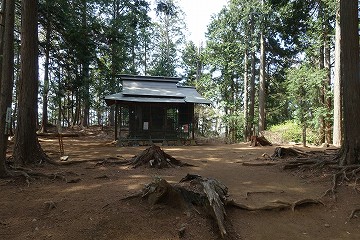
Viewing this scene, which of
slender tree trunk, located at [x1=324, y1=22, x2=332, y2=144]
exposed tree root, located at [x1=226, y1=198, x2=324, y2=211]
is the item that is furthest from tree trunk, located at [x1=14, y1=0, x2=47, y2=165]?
slender tree trunk, located at [x1=324, y1=22, x2=332, y2=144]

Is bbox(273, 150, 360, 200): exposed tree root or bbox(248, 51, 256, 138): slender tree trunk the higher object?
bbox(248, 51, 256, 138): slender tree trunk

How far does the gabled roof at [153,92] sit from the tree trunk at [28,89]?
9715 millimetres

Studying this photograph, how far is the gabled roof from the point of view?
1967 centimetres

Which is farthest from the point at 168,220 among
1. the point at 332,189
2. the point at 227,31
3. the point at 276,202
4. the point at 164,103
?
the point at 227,31

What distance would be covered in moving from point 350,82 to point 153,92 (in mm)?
15407

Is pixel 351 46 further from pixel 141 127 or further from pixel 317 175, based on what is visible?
pixel 141 127

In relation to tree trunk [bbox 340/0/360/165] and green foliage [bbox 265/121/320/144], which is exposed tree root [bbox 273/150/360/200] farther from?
green foliage [bbox 265/121/320/144]

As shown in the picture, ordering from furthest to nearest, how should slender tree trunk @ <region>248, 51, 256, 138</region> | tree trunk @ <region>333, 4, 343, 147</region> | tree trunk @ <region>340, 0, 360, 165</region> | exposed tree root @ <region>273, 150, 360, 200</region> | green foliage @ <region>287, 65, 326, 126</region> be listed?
slender tree trunk @ <region>248, 51, 256, 138</region>
green foliage @ <region>287, 65, 326, 126</region>
tree trunk @ <region>333, 4, 343, 147</region>
tree trunk @ <region>340, 0, 360, 165</region>
exposed tree root @ <region>273, 150, 360, 200</region>

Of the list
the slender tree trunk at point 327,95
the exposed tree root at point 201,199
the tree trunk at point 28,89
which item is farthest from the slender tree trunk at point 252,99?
the exposed tree root at point 201,199

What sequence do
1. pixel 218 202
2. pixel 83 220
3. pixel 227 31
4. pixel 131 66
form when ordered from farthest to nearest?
1. pixel 131 66
2. pixel 227 31
3. pixel 218 202
4. pixel 83 220

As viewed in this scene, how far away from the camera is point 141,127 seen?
2053 centimetres

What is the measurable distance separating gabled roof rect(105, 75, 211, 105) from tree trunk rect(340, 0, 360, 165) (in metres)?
13.0

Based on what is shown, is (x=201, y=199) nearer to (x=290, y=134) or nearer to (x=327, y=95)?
(x=327, y=95)

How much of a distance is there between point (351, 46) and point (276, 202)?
4.83 meters
